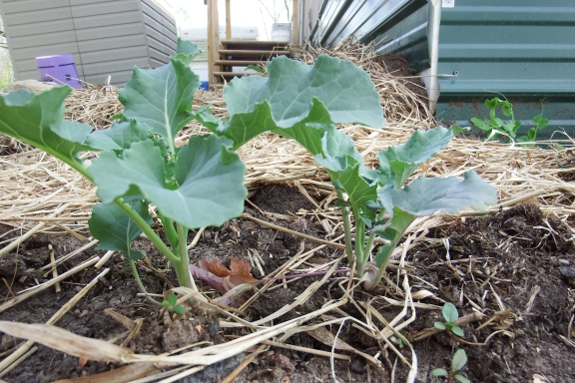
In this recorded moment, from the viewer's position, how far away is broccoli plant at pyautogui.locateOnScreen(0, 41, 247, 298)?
1.64ft

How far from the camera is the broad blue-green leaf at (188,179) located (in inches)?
18.9

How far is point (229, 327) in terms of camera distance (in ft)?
2.58

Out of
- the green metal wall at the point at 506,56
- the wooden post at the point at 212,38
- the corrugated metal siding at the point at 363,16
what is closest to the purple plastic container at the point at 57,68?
the wooden post at the point at 212,38

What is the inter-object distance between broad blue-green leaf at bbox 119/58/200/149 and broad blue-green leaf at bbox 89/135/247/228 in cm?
20

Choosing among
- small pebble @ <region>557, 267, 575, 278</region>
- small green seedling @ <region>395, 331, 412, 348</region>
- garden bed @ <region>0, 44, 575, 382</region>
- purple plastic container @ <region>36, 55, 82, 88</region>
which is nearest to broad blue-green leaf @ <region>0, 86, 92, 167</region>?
garden bed @ <region>0, 44, 575, 382</region>

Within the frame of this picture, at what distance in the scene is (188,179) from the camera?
0.61 meters

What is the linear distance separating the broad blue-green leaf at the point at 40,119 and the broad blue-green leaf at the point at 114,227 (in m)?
0.20

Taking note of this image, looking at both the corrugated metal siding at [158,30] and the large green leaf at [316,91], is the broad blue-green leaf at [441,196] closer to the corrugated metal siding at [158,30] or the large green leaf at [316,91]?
the large green leaf at [316,91]

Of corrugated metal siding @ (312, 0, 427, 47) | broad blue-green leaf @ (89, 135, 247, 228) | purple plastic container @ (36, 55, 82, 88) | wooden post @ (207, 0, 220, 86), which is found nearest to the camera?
broad blue-green leaf @ (89, 135, 247, 228)

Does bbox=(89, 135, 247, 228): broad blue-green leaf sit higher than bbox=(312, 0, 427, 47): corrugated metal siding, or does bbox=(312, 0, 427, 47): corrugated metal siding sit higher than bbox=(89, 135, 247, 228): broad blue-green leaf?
bbox=(312, 0, 427, 47): corrugated metal siding

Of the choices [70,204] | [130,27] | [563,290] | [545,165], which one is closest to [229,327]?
[563,290]

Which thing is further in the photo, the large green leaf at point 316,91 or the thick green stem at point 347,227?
the thick green stem at point 347,227

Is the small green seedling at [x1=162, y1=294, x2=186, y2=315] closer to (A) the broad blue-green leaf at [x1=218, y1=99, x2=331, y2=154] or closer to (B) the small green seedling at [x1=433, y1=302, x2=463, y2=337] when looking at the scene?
(A) the broad blue-green leaf at [x1=218, y1=99, x2=331, y2=154]

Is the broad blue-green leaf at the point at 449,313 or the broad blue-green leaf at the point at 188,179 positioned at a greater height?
the broad blue-green leaf at the point at 188,179
